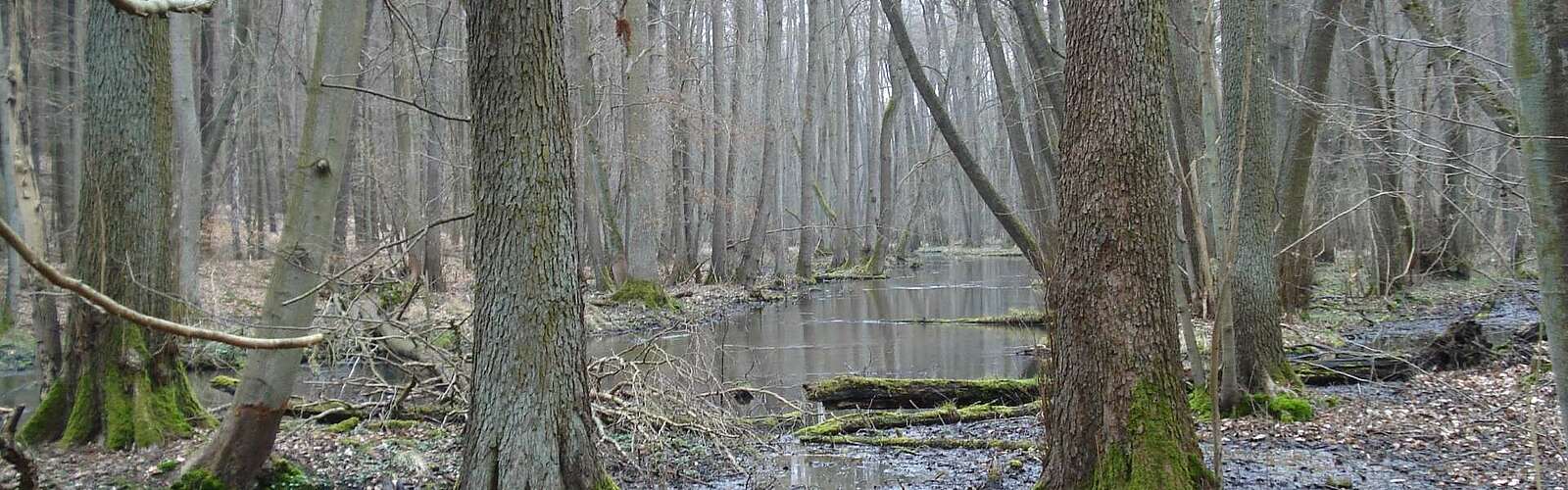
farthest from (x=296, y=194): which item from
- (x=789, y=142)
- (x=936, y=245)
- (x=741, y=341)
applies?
(x=936, y=245)

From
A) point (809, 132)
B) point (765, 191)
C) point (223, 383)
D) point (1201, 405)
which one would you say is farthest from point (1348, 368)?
point (809, 132)

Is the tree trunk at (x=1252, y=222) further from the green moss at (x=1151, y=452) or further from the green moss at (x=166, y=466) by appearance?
the green moss at (x=166, y=466)

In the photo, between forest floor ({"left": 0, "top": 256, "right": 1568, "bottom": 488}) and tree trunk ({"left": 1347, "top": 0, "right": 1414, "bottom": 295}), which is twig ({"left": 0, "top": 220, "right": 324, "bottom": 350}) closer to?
forest floor ({"left": 0, "top": 256, "right": 1568, "bottom": 488})

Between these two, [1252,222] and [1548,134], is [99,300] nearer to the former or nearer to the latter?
[1548,134]

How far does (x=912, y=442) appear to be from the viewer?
24.2 feet

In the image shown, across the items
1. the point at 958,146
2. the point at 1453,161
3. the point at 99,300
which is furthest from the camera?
the point at 958,146

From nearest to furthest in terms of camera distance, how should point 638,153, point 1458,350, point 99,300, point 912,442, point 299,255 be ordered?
1. point 99,300
2. point 299,255
3. point 912,442
4. point 1458,350
5. point 638,153

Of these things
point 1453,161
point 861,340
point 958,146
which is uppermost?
point 958,146

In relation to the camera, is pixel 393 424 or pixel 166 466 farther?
pixel 393 424

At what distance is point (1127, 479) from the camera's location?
4629mm

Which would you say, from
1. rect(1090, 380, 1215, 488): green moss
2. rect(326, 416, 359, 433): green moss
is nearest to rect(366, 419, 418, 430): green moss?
rect(326, 416, 359, 433): green moss

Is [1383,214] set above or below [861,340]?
above

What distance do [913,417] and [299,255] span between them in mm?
4894

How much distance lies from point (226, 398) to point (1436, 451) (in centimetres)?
988
